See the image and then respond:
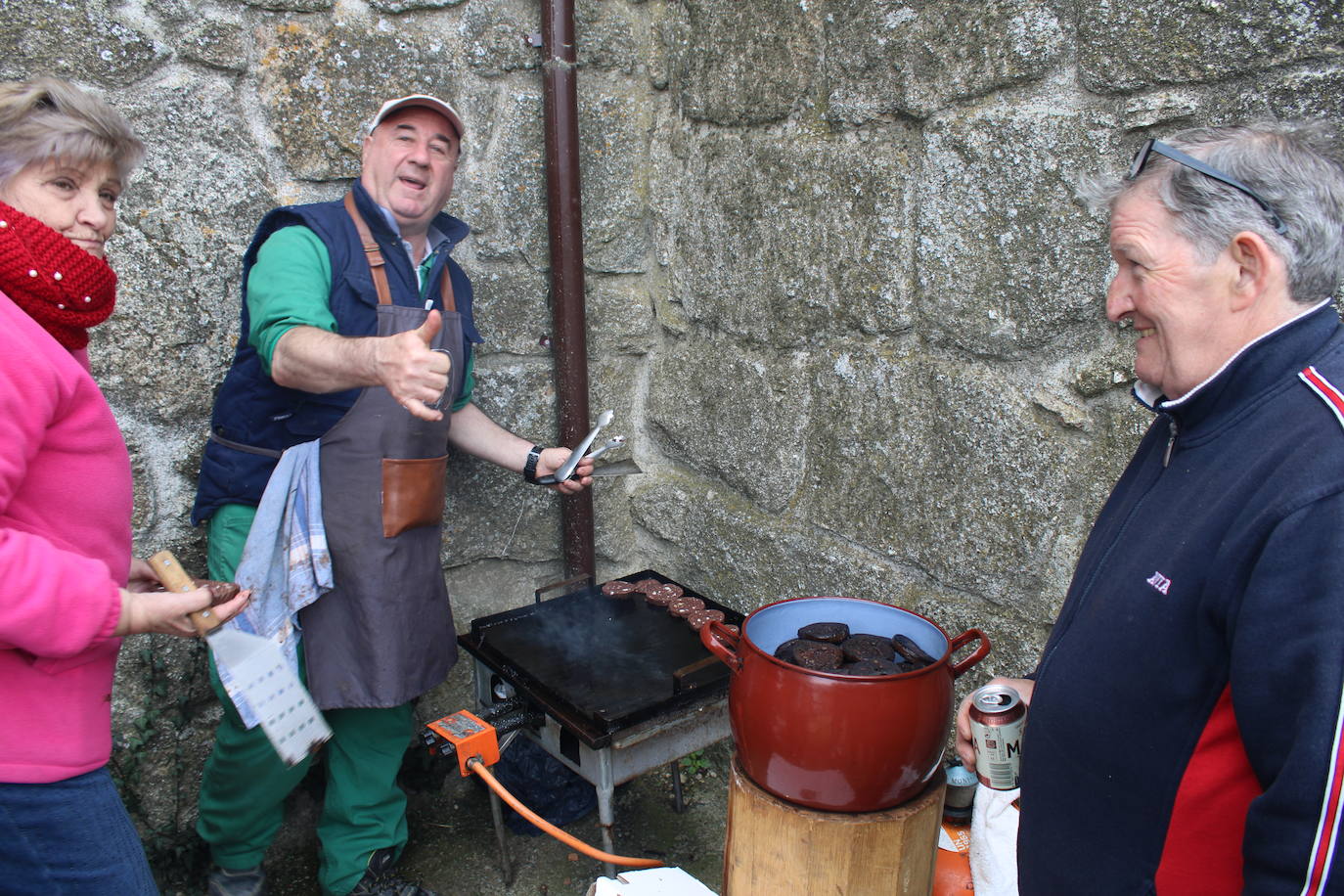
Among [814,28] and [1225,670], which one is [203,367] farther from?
[1225,670]

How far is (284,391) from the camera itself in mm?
2324

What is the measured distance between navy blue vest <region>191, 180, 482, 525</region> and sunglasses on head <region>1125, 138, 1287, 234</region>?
5.65ft

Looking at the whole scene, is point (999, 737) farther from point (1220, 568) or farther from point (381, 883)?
point (381, 883)

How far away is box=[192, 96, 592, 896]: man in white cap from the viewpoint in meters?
2.27

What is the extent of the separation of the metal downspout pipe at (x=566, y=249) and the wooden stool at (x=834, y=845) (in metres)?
1.60

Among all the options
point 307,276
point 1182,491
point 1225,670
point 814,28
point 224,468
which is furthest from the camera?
point 814,28

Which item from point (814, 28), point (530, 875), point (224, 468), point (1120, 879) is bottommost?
point (530, 875)

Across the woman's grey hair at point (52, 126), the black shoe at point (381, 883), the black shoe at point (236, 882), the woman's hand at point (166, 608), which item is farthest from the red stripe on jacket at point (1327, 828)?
the black shoe at point (236, 882)

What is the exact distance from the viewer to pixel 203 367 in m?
2.56

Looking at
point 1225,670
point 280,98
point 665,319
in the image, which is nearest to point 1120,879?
point 1225,670

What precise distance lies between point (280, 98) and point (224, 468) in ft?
3.45

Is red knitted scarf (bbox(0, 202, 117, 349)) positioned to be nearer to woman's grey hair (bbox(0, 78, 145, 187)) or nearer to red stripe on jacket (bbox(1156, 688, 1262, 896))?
woman's grey hair (bbox(0, 78, 145, 187))

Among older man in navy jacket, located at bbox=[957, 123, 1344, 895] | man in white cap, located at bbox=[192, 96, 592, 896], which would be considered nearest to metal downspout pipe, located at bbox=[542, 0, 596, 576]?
man in white cap, located at bbox=[192, 96, 592, 896]

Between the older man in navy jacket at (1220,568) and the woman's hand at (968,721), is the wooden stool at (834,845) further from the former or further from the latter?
the older man in navy jacket at (1220,568)
